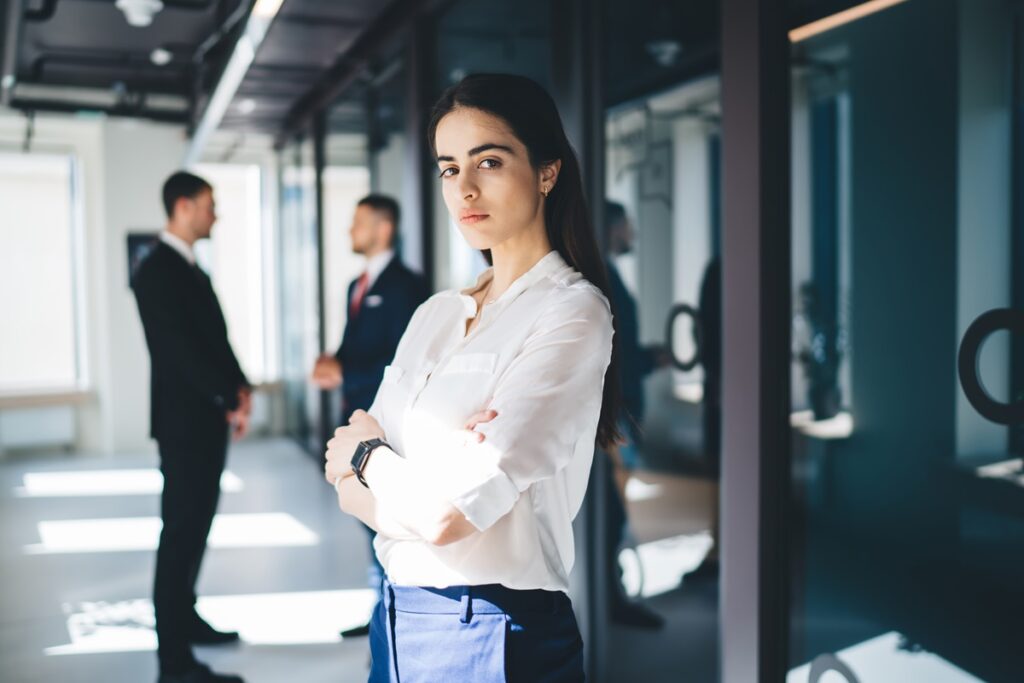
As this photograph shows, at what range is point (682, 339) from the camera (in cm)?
322

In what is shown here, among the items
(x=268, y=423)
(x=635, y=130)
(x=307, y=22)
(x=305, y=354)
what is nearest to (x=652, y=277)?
(x=635, y=130)

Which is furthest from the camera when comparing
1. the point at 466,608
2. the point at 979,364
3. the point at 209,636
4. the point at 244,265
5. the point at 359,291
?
Answer: the point at 244,265

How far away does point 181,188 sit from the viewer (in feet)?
11.5

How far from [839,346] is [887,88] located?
72cm

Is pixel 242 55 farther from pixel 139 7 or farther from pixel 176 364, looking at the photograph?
pixel 176 364

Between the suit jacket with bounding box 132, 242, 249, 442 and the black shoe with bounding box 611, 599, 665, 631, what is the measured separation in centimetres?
169

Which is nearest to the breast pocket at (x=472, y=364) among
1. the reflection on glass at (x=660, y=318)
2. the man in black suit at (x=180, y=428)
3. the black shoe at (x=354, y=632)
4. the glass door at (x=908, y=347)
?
the glass door at (x=908, y=347)

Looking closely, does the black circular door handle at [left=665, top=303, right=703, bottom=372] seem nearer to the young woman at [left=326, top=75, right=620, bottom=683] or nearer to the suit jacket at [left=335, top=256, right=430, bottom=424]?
the suit jacket at [left=335, top=256, right=430, bottom=424]

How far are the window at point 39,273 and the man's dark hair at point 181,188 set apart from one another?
563 cm

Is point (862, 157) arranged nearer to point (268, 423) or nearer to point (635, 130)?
point (635, 130)

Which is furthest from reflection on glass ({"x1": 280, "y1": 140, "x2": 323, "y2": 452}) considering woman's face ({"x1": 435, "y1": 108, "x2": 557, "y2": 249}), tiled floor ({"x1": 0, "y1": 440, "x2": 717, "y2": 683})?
woman's face ({"x1": 435, "y1": 108, "x2": 557, "y2": 249})

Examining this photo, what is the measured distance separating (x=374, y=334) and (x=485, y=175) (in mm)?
2364

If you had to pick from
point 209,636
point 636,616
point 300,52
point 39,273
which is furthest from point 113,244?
point 636,616

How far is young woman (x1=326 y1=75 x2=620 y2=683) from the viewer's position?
112cm
